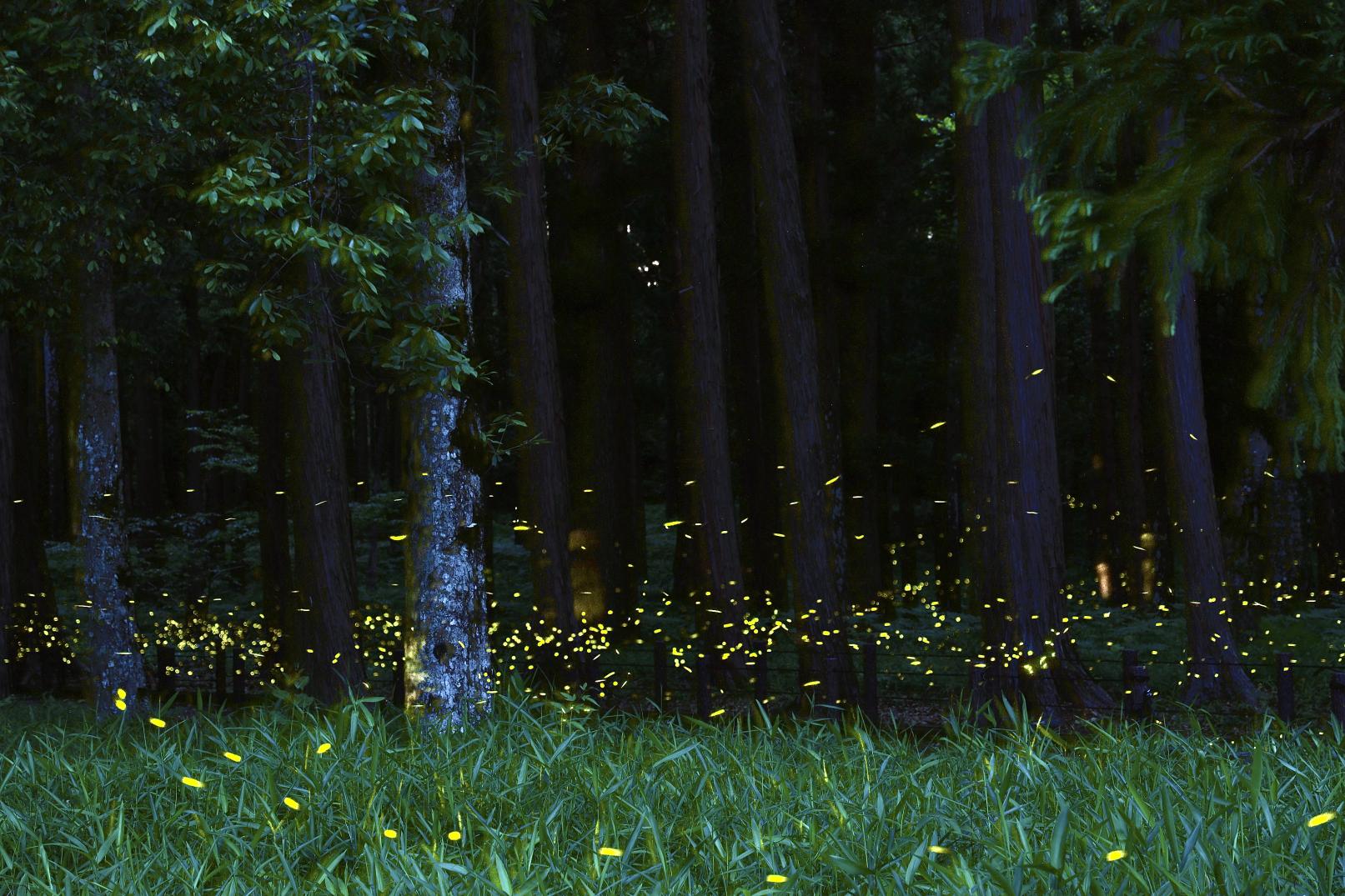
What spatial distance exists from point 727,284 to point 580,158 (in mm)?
4259

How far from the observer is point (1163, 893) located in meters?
4.72

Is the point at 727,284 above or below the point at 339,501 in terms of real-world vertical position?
above

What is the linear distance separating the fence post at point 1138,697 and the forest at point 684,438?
0.17 ft

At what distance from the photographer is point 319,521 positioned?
48.3ft

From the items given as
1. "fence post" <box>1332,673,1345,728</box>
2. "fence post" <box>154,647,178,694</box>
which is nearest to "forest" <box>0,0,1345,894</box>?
"fence post" <box>1332,673,1345,728</box>

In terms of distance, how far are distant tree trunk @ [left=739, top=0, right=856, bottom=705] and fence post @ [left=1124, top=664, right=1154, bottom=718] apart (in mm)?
3527

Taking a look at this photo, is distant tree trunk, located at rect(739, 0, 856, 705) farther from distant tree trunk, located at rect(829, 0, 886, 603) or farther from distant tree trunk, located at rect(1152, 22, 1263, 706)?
distant tree trunk, located at rect(829, 0, 886, 603)

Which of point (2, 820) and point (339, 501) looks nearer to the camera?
point (2, 820)

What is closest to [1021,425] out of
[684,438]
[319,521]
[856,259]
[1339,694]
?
[1339,694]

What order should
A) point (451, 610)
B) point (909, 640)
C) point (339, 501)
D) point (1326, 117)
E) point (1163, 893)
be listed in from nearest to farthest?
point (1163, 893)
point (1326, 117)
point (451, 610)
point (339, 501)
point (909, 640)

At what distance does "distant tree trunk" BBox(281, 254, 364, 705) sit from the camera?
1467 cm

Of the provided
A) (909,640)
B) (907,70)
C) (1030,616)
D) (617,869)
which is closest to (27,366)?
(907,70)

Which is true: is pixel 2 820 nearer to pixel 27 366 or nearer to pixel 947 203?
pixel 947 203

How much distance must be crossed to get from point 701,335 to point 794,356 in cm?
182
